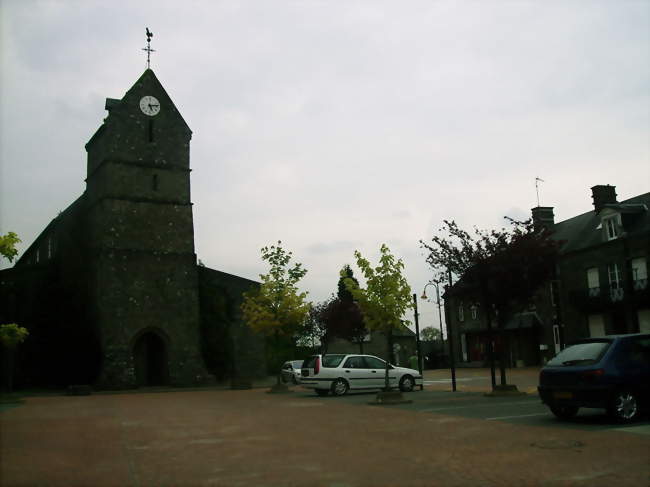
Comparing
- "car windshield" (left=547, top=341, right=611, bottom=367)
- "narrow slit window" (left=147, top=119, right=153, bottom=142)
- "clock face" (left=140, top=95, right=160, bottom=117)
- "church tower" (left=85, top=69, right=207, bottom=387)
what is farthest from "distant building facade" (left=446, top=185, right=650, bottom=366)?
"clock face" (left=140, top=95, right=160, bottom=117)

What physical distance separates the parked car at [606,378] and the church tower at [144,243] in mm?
25552

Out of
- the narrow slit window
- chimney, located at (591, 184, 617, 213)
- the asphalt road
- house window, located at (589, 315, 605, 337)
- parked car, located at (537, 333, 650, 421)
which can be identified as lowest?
the asphalt road

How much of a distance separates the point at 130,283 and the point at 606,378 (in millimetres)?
27758

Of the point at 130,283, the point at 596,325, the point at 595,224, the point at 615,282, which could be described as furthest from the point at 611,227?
the point at 130,283

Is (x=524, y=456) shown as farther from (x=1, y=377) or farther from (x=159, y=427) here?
(x=1, y=377)

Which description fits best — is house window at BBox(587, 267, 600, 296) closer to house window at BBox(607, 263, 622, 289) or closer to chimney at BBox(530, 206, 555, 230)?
house window at BBox(607, 263, 622, 289)

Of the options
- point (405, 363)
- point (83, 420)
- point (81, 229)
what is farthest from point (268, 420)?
point (405, 363)

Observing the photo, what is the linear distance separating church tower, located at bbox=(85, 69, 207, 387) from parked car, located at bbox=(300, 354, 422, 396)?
13085 mm

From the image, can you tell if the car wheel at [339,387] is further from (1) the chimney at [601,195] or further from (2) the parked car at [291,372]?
(1) the chimney at [601,195]

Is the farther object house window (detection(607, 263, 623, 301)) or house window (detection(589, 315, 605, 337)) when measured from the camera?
house window (detection(589, 315, 605, 337))

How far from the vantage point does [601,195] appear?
41500 mm

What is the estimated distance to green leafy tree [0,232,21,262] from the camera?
22.1m

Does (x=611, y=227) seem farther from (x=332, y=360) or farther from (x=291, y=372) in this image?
(x=332, y=360)

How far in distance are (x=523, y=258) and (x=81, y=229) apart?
A: 28.0m
